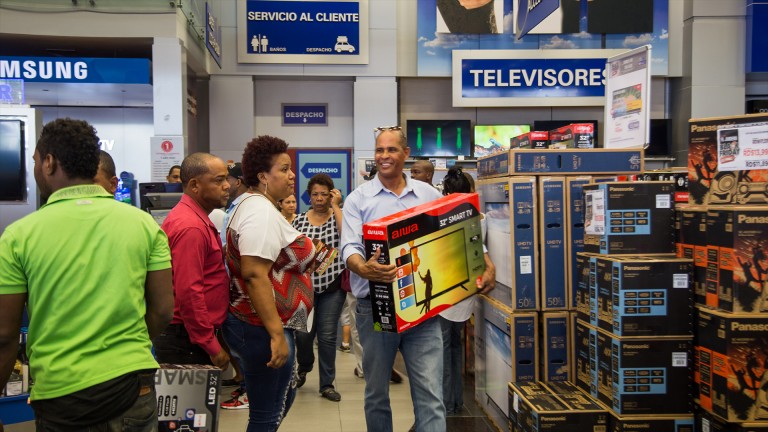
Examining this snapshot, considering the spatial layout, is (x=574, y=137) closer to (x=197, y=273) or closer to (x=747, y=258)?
(x=747, y=258)

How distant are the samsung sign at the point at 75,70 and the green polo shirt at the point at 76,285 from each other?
23.7 feet

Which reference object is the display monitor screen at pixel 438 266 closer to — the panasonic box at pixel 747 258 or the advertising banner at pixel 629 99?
the panasonic box at pixel 747 258

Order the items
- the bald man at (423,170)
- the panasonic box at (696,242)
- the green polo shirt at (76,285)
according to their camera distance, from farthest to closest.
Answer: the bald man at (423,170) → the panasonic box at (696,242) → the green polo shirt at (76,285)

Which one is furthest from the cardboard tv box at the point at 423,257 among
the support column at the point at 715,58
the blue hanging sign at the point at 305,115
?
the support column at the point at 715,58

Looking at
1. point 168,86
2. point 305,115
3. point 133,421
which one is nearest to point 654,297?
point 133,421

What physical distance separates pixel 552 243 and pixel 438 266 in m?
1.40

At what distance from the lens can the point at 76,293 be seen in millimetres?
1809

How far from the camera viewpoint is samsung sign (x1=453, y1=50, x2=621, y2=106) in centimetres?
1148

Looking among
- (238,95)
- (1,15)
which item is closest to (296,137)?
(238,95)

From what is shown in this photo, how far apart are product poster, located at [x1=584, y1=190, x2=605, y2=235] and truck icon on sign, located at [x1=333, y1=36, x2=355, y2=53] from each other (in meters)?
8.32

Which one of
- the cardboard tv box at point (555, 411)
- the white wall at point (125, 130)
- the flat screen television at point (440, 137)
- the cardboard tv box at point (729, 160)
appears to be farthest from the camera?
the flat screen television at point (440, 137)

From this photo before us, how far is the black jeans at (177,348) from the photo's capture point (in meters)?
2.65

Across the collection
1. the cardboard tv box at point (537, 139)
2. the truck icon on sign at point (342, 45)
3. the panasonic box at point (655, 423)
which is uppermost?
the truck icon on sign at point (342, 45)

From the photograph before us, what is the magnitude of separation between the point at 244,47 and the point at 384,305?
9.50 m
